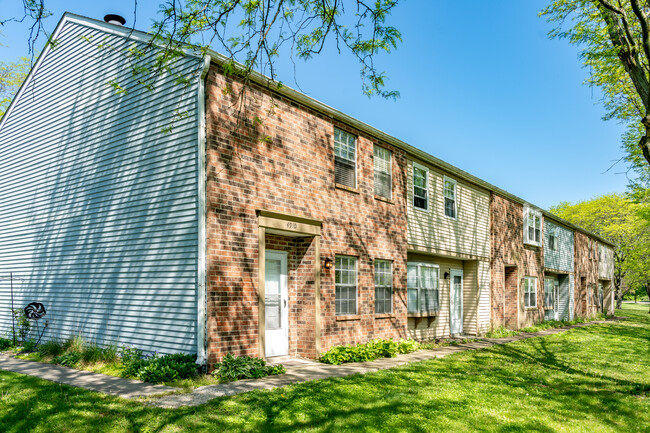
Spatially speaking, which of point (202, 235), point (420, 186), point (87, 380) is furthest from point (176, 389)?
point (420, 186)

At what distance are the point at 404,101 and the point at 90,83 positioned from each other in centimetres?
888

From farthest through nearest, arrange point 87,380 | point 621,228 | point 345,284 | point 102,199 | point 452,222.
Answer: point 621,228 → point 452,222 → point 345,284 → point 102,199 → point 87,380

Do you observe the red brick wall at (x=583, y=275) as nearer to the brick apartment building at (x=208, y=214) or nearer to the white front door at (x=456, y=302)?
the white front door at (x=456, y=302)

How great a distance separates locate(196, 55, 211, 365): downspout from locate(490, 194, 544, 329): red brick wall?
14.5 metres

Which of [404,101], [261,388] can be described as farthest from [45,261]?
[404,101]

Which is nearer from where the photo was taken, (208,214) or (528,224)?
(208,214)

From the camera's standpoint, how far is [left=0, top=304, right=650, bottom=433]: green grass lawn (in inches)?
228

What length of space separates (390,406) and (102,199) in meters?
8.01

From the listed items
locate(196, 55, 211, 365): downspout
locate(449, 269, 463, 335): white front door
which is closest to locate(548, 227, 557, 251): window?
locate(449, 269, 463, 335): white front door

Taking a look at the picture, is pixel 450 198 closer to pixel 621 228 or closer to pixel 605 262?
pixel 605 262

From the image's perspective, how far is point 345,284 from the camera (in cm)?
1173

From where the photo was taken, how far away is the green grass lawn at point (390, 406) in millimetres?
5781

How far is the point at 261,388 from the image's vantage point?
752 cm

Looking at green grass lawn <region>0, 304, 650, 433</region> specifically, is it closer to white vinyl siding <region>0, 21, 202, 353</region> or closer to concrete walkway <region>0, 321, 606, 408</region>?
concrete walkway <region>0, 321, 606, 408</region>
